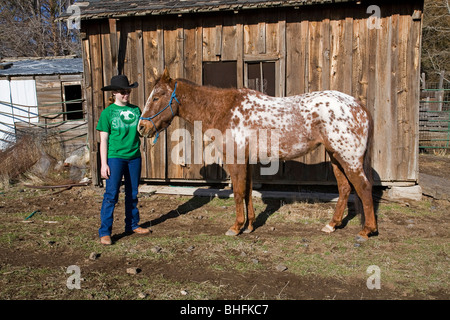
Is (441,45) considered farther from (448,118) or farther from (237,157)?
(237,157)

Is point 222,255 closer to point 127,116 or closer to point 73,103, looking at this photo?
point 127,116

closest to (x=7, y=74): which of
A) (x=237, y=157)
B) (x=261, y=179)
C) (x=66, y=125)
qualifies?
(x=66, y=125)

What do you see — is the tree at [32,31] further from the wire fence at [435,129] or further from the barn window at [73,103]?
the wire fence at [435,129]

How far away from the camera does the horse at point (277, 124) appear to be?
14.5 feet

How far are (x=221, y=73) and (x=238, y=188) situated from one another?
2959 millimetres

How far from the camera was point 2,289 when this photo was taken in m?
3.25

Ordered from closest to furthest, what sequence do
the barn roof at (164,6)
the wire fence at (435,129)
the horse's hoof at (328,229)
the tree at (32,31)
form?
the horse's hoof at (328,229), the barn roof at (164,6), the wire fence at (435,129), the tree at (32,31)

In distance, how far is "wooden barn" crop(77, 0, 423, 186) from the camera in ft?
20.4

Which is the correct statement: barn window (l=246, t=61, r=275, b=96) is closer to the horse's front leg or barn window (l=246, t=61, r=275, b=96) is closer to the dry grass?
the horse's front leg

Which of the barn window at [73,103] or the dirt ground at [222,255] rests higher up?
the barn window at [73,103]

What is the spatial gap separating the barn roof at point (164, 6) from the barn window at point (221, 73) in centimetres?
99

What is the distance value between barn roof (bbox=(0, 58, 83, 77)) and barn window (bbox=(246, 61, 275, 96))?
363 inches

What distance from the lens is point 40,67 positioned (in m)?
14.2

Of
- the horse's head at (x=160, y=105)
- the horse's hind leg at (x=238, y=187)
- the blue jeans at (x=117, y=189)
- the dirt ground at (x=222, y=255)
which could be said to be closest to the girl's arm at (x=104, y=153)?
the blue jeans at (x=117, y=189)
